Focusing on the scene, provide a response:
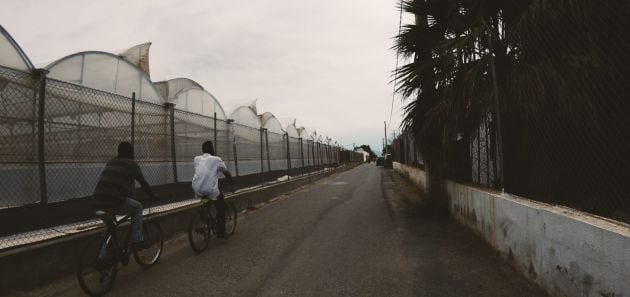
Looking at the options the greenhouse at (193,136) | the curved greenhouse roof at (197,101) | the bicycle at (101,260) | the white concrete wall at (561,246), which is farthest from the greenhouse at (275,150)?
the bicycle at (101,260)

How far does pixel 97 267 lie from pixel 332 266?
2.67 meters

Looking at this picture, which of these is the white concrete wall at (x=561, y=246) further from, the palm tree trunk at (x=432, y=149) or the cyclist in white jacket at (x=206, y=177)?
the cyclist in white jacket at (x=206, y=177)

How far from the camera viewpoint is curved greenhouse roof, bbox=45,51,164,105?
420 inches

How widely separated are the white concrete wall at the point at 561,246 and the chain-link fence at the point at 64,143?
18.4ft

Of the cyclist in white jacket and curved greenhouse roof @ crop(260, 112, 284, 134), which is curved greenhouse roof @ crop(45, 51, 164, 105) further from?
curved greenhouse roof @ crop(260, 112, 284, 134)

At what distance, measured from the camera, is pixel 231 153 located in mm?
13148

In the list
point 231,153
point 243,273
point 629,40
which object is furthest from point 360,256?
point 231,153

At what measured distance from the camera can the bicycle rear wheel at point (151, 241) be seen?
19.0 ft

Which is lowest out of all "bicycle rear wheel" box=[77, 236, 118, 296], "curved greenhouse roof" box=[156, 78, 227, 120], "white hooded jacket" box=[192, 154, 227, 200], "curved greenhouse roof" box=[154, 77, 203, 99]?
"bicycle rear wheel" box=[77, 236, 118, 296]

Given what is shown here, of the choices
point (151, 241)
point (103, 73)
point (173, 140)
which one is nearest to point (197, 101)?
point (103, 73)

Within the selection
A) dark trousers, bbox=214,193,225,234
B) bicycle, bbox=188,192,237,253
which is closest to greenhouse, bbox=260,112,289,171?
dark trousers, bbox=214,193,225,234

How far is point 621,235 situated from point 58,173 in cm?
630

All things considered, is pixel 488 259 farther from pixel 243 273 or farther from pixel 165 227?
pixel 165 227

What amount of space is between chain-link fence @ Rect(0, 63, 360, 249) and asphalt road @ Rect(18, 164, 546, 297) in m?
1.09
